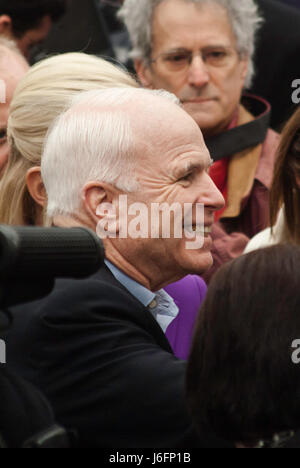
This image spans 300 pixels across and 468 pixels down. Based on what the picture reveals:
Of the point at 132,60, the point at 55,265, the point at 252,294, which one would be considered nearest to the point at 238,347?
the point at 252,294

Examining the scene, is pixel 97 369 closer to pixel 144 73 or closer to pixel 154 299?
pixel 154 299

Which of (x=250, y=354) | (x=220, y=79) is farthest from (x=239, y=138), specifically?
(x=250, y=354)

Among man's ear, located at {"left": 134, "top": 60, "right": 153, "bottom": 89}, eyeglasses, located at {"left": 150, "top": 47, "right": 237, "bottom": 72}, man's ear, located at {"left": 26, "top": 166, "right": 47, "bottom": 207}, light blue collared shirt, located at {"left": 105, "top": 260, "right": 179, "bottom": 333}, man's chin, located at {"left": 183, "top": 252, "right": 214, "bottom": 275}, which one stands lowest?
light blue collared shirt, located at {"left": 105, "top": 260, "right": 179, "bottom": 333}

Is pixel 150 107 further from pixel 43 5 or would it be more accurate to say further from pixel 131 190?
pixel 43 5

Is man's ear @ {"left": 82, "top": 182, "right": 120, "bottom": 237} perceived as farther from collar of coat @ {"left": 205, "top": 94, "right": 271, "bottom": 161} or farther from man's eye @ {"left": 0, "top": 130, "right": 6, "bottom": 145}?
collar of coat @ {"left": 205, "top": 94, "right": 271, "bottom": 161}

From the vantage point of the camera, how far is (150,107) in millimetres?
2691

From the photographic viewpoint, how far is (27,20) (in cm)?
462

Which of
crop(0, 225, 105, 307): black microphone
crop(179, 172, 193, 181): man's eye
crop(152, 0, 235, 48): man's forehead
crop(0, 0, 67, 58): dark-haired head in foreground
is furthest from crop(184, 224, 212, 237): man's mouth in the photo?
crop(0, 0, 67, 58): dark-haired head in foreground

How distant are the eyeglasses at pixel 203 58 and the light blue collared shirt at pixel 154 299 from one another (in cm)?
158

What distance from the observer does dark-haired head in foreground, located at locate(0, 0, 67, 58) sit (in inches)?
180

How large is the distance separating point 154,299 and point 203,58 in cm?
169

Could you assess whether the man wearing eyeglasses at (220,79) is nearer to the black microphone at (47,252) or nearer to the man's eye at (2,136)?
the man's eye at (2,136)

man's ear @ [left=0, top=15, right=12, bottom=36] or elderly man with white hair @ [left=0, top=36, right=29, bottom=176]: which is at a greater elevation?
man's ear @ [left=0, top=15, right=12, bottom=36]

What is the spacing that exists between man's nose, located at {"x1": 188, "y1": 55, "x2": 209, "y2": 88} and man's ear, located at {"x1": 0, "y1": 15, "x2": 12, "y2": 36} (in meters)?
0.97
